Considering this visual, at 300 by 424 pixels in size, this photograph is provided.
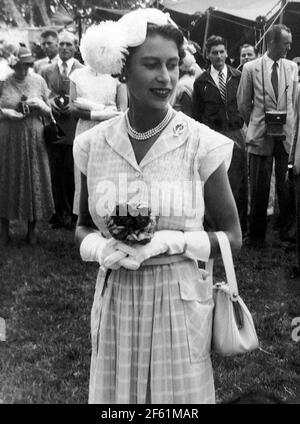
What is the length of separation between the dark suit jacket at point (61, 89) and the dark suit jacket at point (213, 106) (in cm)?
144

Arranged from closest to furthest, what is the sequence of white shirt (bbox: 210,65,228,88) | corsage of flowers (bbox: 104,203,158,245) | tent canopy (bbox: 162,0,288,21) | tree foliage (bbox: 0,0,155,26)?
corsage of flowers (bbox: 104,203,158,245) → white shirt (bbox: 210,65,228,88) → tent canopy (bbox: 162,0,288,21) → tree foliage (bbox: 0,0,155,26)

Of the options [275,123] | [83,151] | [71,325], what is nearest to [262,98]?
[275,123]

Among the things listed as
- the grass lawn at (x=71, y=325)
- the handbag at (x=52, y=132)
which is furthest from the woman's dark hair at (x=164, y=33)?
Result: the handbag at (x=52, y=132)

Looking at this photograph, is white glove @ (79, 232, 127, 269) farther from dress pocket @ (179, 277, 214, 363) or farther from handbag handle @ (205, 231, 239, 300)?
handbag handle @ (205, 231, 239, 300)

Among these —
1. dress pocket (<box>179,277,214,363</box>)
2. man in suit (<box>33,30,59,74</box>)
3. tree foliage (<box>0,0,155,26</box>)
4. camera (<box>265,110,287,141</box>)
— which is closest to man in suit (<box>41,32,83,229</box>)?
man in suit (<box>33,30,59,74</box>)

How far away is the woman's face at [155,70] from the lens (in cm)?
231

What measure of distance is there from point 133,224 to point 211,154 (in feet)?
1.23

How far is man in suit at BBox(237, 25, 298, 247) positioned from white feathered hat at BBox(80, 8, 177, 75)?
4.87 m

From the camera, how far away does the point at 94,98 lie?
682 cm

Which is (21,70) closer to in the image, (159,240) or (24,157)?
(24,157)

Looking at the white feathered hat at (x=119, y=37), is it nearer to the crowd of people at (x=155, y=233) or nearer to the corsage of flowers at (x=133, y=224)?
the crowd of people at (x=155, y=233)

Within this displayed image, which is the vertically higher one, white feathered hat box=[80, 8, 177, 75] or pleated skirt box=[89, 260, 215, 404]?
white feathered hat box=[80, 8, 177, 75]

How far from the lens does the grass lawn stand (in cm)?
406

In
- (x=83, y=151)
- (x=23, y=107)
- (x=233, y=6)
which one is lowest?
(x=233, y=6)
